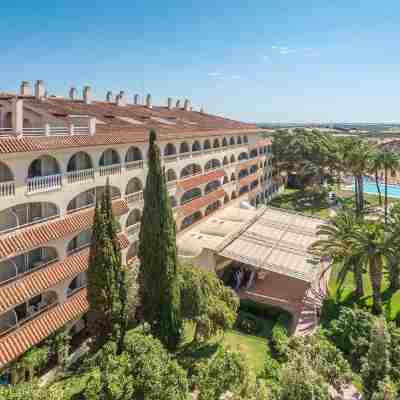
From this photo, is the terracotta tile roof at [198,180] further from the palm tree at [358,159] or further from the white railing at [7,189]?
the palm tree at [358,159]

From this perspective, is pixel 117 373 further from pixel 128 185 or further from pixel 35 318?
pixel 128 185

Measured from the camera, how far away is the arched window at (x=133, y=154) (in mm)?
32938

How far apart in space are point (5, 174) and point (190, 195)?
26.0 m

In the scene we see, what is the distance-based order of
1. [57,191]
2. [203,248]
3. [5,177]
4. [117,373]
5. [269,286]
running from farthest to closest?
[269,286] < [203,248] < [57,191] < [5,177] < [117,373]

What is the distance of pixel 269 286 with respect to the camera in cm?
3909

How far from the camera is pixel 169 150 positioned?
40438 mm

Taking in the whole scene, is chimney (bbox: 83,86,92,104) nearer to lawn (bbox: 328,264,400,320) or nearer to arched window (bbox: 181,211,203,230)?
arched window (bbox: 181,211,203,230)

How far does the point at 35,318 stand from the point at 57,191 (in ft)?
27.4

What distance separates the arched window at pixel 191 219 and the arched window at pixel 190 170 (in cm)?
502

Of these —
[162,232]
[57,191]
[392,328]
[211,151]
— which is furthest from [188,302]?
[211,151]

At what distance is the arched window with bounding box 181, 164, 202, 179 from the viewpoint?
4428 centimetres

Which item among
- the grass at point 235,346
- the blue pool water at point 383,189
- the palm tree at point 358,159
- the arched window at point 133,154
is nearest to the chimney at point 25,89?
the arched window at point 133,154

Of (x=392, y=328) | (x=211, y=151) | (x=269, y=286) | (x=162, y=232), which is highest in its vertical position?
(x=211, y=151)

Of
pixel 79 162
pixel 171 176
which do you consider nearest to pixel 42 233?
pixel 79 162
